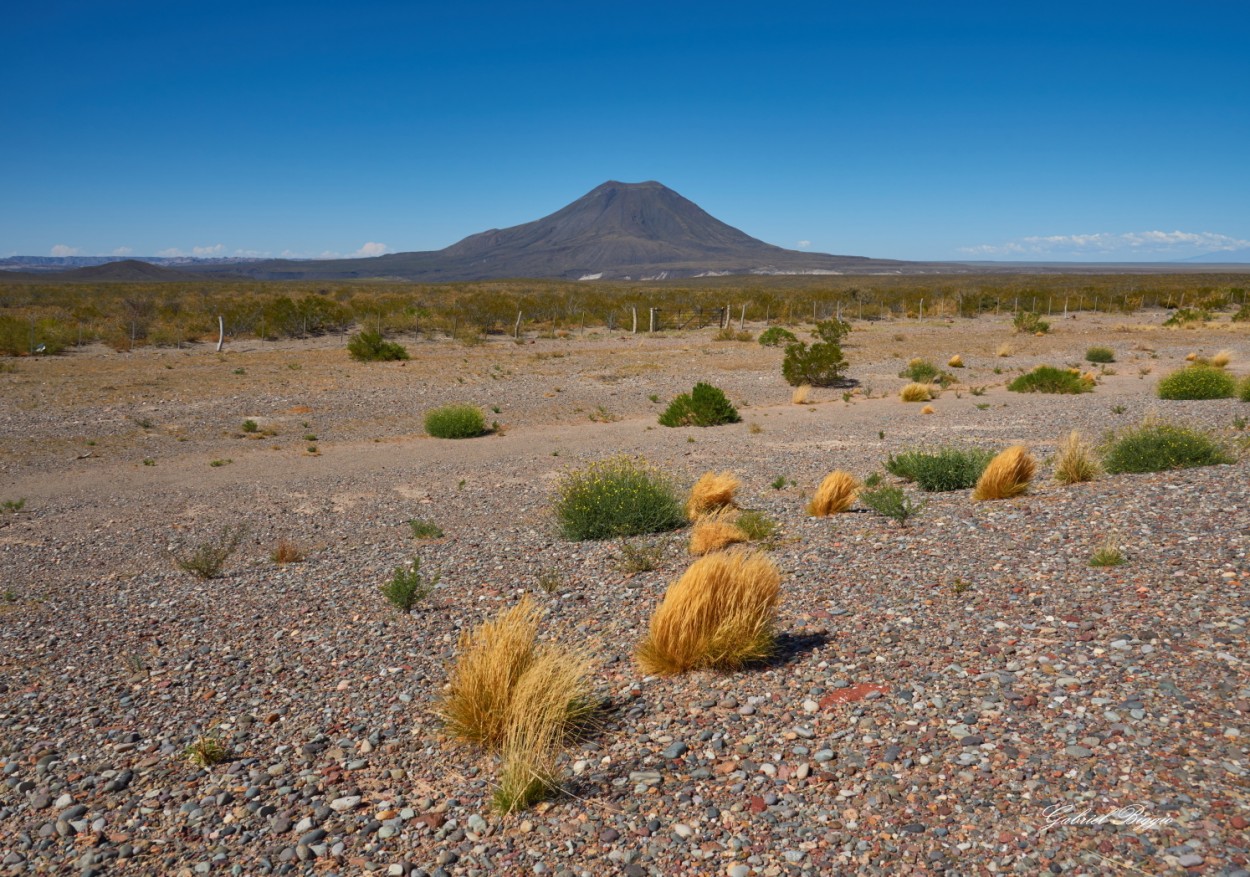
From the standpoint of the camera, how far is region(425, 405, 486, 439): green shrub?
1867cm

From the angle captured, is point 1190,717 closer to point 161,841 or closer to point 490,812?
point 490,812

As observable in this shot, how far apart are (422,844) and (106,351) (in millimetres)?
36725

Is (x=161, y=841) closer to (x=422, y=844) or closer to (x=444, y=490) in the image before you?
(x=422, y=844)

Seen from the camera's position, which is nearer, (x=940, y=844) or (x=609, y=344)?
(x=940, y=844)

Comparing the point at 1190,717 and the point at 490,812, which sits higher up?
the point at 1190,717

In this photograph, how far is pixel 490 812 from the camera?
413cm

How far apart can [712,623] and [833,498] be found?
4893mm

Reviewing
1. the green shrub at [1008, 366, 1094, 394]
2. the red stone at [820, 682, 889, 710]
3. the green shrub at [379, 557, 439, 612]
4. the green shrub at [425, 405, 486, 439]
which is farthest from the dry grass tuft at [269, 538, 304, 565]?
the green shrub at [1008, 366, 1094, 394]

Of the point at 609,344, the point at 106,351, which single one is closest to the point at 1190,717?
the point at 609,344

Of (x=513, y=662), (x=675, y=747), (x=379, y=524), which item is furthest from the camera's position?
(x=379, y=524)

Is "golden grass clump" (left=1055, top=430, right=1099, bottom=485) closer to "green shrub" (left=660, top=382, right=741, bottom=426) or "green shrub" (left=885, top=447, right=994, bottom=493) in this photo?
→ "green shrub" (left=885, top=447, right=994, bottom=493)

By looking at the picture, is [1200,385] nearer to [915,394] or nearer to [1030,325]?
[915,394]

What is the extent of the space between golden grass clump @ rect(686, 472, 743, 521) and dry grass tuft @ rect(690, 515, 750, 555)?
4.97ft

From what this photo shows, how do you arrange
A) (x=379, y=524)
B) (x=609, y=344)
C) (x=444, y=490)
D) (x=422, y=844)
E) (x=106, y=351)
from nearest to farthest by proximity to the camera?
(x=422, y=844)
(x=379, y=524)
(x=444, y=490)
(x=106, y=351)
(x=609, y=344)
